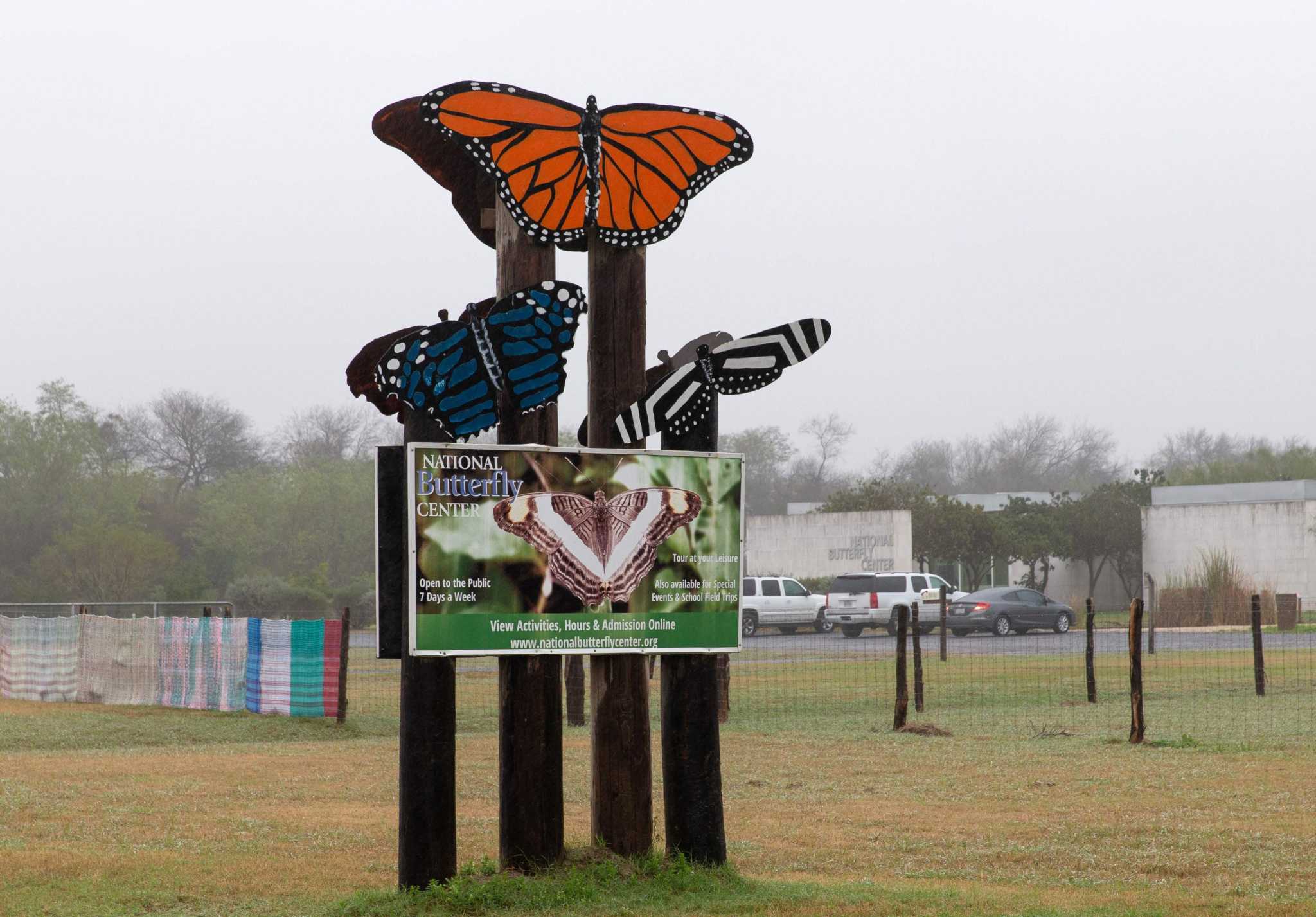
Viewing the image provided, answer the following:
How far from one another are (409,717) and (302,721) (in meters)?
12.9

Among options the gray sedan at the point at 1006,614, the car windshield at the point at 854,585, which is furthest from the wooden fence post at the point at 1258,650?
the car windshield at the point at 854,585

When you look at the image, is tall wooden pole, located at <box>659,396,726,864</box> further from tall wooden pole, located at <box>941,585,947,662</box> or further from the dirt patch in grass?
tall wooden pole, located at <box>941,585,947,662</box>

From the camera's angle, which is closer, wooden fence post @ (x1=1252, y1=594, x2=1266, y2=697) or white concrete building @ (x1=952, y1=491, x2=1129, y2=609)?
wooden fence post @ (x1=1252, y1=594, x2=1266, y2=697)

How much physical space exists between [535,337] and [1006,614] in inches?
1362

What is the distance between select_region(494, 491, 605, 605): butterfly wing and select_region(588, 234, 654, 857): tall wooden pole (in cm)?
41

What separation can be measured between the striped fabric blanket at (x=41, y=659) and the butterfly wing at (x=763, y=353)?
18602mm

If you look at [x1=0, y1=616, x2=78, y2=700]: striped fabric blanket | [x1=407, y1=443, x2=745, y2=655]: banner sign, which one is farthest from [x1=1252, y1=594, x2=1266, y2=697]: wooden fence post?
[x1=0, y1=616, x2=78, y2=700]: striped fabric blanket

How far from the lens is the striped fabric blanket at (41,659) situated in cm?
2358

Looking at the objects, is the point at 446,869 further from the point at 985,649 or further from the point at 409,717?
the point at 985,649

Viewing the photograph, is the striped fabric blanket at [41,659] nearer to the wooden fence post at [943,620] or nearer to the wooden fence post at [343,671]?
the wooden fence post at [343,671]

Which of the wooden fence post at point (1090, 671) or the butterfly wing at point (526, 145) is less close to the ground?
the butterfly wing at point (526, 145)

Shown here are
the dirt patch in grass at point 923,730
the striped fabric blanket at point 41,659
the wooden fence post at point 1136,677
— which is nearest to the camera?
the wooden fence post at point 1136,677

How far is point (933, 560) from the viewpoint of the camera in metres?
61.4

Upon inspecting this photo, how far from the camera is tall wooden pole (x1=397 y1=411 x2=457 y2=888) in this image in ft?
22.2
